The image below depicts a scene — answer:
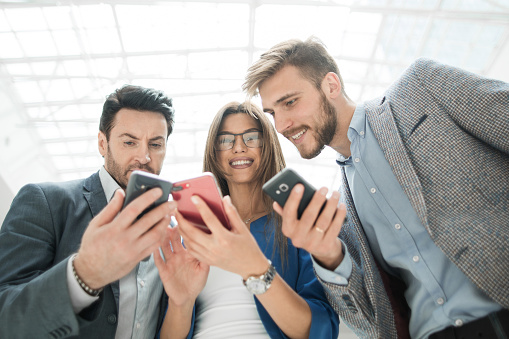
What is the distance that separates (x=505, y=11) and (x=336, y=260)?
11517 mm

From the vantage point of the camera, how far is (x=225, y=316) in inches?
93.7

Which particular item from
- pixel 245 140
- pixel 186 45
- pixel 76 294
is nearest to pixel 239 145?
pixel 245 140

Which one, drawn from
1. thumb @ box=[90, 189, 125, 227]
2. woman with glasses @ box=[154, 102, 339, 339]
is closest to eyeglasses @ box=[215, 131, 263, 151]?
woman with glasses @ box=[154, 102, 339, 339]

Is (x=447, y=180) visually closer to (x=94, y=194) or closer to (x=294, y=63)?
(x=294, y=63)

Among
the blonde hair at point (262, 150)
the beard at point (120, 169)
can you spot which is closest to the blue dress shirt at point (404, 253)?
the blonde hair at point (262, 150)

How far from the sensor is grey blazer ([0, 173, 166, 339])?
65.1 inches

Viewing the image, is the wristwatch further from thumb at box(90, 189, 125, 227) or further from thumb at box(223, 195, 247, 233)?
thumb at box(90, 189, 125, 227)

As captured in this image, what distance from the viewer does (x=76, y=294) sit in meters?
1.68

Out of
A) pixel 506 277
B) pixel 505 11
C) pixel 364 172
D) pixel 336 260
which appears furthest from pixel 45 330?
pixel 505 11

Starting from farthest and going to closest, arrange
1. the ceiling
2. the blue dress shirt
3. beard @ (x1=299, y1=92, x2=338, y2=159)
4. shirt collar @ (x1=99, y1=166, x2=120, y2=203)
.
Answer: the ceiling
beard @ (x1=299, y1=92, x2=338, y2=159)
shirt collar @ (x1=99, y1=166, x2=120, y2=203)
the blue dress shirt

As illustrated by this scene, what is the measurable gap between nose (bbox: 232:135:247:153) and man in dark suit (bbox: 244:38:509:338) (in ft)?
3.18

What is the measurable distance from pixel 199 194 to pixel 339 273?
99cm

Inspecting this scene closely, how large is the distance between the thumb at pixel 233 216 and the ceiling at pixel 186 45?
9047mm

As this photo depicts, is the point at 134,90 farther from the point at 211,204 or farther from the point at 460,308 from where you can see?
the point at 460,308
